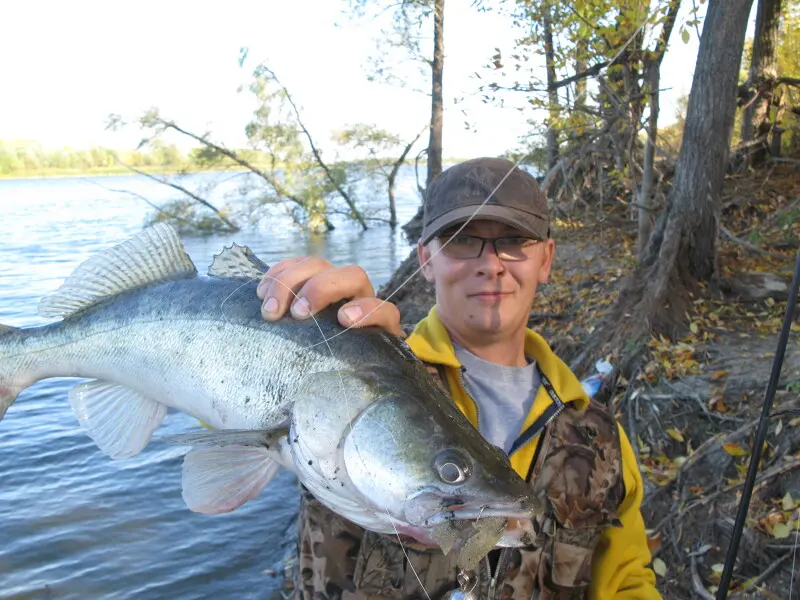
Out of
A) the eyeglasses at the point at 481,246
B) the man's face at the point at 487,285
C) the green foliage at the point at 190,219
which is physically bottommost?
the green foliage at the point at 190,219

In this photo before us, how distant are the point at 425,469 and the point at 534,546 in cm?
86

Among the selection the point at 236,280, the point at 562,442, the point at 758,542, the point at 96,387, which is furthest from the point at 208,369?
the point at 758,542

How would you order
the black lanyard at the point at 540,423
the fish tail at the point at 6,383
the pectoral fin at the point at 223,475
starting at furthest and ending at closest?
the fish tail at the point at 6,383 → the black lanyard at the point at 540,423 → the pectoral fin at the point at 223,475

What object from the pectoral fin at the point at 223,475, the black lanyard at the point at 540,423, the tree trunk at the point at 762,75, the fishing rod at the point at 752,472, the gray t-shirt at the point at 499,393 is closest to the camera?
the pectoral fin at the point at 223,475

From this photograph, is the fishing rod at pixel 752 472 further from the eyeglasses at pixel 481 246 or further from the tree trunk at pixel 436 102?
the tree trunk at pixel 436 102

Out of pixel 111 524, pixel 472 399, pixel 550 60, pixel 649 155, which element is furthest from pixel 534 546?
pixel 550 60

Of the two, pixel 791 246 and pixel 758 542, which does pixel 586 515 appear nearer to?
pixel 758 542

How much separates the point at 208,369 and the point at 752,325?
19.8 feet

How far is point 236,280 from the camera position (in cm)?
218

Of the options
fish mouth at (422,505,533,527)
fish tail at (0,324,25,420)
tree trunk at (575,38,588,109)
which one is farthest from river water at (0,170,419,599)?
tree trunk at (575,38,588,109)

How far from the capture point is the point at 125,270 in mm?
2404

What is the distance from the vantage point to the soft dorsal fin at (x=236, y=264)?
7.23ft

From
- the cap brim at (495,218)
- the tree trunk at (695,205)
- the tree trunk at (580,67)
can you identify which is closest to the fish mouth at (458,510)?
the cap brim at (495,218)

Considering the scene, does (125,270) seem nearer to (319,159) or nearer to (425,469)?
(425,469)
